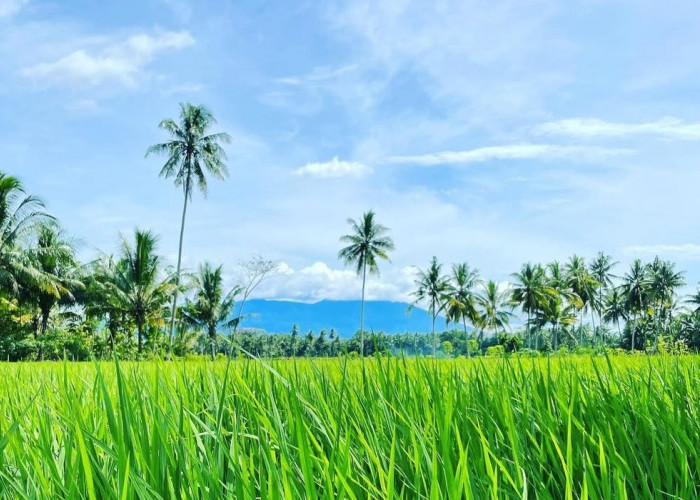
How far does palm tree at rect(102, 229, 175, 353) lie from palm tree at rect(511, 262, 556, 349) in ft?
120

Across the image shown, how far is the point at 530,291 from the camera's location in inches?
2285

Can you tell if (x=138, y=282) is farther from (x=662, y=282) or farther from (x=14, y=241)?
(x=662, y=282)

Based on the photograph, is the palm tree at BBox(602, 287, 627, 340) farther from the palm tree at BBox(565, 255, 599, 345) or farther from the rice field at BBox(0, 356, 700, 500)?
the rice field at BBox(0, 356, 700, 500)

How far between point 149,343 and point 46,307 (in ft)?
26.1

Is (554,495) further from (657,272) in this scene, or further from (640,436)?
(657,272)

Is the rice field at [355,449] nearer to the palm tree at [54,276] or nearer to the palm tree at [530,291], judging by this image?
the palm tree at [54,276]

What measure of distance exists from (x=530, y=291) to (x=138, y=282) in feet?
129

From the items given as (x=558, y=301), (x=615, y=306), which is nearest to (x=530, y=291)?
(x=558, y=301)

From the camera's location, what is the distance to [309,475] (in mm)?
768

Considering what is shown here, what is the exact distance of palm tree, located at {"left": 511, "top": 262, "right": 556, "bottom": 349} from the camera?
57344 mm

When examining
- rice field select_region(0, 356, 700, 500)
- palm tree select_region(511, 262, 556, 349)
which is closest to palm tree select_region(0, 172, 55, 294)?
rice field select_region(0, 356, 700, 500)

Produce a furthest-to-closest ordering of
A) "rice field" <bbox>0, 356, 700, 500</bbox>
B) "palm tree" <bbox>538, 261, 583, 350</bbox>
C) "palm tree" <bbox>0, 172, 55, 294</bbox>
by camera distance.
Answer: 1. "palm tree" <bbox>538, 261, 583, 350</bbox>
2. "palm tree" <bbox>0, 172, 55, 294</bbox>
3. "rice field" <bbox>0, 356, 700, 500</bbox>

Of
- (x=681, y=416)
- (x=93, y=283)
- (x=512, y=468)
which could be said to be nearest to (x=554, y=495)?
(x=512, y=468)

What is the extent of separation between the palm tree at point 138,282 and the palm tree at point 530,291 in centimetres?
3643
